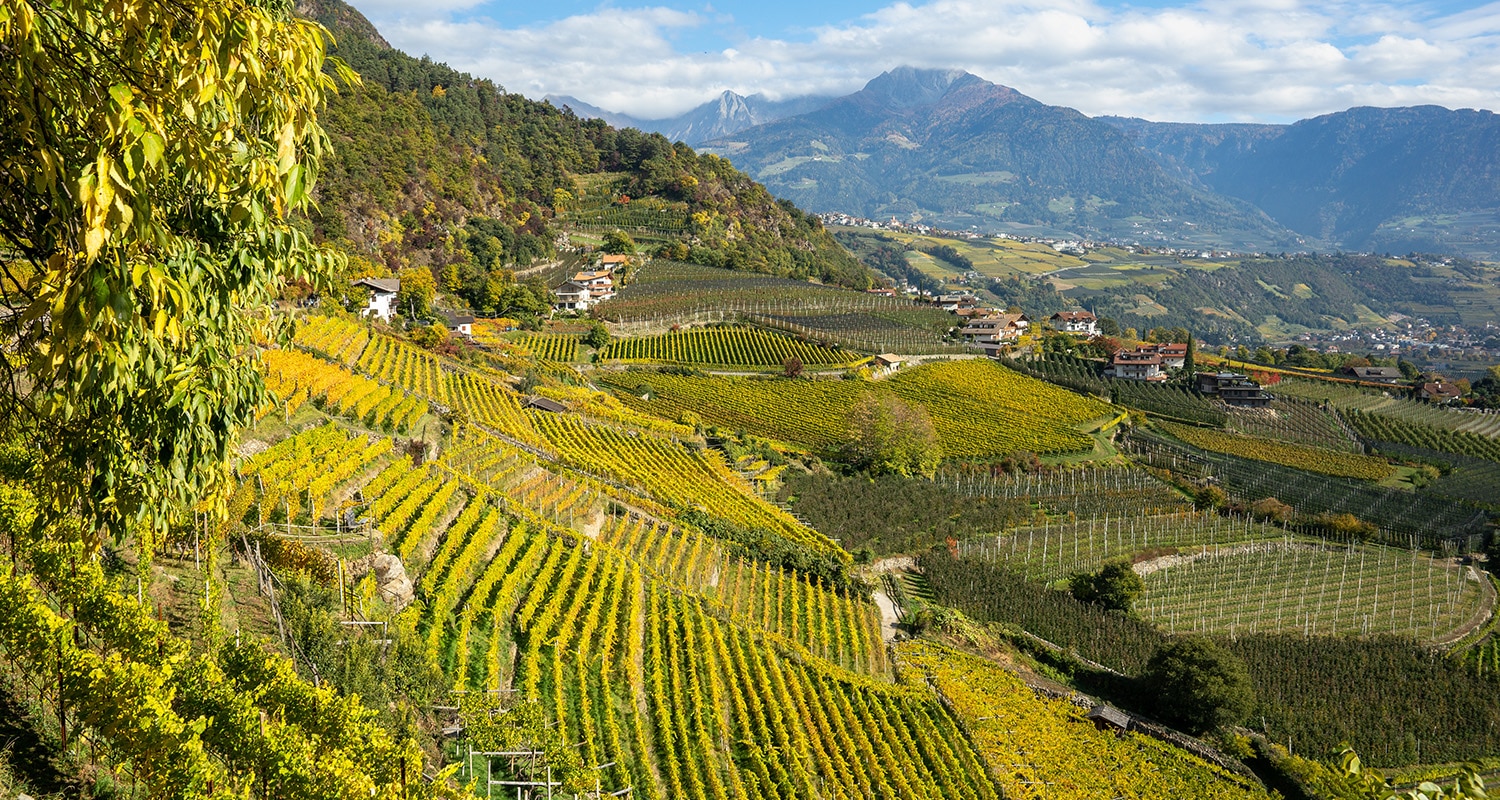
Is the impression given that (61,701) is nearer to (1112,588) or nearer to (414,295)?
(1112,588)

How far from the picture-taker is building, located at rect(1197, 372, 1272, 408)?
72.2m

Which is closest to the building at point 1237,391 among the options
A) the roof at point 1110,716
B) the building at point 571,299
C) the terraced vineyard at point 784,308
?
the terraced vineyard at point 784,308

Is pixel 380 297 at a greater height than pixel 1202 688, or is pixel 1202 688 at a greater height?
pixel 380 297

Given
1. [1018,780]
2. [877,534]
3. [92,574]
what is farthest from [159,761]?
[877,534]

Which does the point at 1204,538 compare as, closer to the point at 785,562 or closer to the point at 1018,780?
the point at 785,562

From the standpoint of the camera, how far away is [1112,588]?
33.3 meters

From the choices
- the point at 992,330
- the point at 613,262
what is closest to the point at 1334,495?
the point at 992,330

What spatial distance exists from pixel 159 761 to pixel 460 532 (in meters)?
12.9

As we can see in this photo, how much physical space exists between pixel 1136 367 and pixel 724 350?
37.8 m

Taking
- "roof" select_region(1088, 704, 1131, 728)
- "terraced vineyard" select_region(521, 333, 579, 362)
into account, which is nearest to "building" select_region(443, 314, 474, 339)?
"terraced vineyard" select_region(521, 333, 579, 362)

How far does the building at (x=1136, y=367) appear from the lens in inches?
3078

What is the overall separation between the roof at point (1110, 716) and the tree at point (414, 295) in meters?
51.0

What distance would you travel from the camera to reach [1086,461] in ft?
177

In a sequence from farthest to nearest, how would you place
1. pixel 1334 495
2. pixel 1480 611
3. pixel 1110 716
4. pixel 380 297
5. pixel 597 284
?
pixel 597 284 → pixel 380 297 → pixel 1334 495 → pixel 1480 611 → pixel 1110 716
